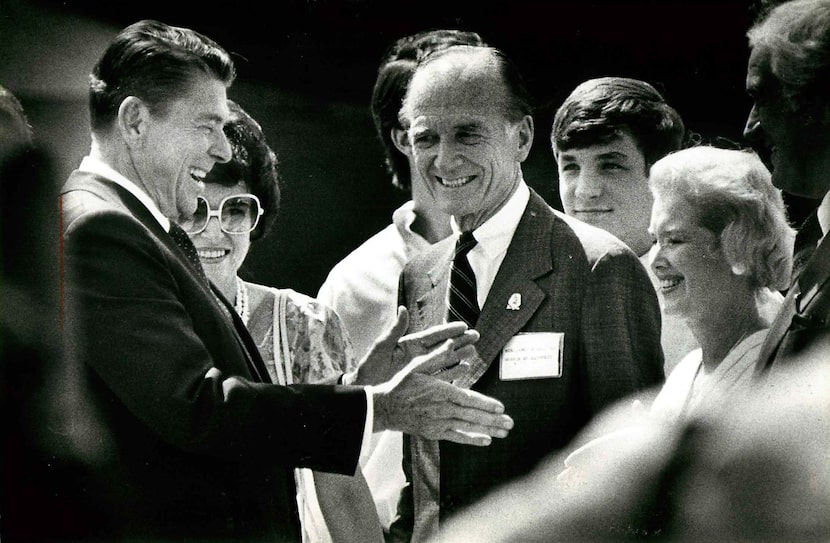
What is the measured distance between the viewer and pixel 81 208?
3.29 meters

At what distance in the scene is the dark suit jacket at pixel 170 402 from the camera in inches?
126

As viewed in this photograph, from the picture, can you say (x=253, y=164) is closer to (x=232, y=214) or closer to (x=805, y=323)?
(x=232, y=214)

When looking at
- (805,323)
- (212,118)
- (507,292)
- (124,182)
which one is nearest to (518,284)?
(507,292)

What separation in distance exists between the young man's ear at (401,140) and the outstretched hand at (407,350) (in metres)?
0.59

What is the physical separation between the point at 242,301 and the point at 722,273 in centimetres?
145

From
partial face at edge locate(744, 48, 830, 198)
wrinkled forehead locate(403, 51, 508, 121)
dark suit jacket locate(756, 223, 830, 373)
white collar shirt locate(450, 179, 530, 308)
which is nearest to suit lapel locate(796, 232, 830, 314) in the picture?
dark suit jacket locate(756, 223, 830, 373)

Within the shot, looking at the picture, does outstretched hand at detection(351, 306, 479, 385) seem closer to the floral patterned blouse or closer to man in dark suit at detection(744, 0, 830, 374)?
the floral patterned blouse

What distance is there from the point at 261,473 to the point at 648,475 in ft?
3.70

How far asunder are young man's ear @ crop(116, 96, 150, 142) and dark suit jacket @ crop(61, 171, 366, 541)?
21 cm

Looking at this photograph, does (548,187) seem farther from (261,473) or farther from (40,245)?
(40,245)

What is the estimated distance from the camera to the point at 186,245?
3.42 metres

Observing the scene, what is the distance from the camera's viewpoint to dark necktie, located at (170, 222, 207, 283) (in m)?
3.38

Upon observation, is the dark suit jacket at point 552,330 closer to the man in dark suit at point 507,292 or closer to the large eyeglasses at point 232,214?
the man in dark suit at point 507,292

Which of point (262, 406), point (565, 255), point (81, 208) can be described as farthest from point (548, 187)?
point (81, 208)
